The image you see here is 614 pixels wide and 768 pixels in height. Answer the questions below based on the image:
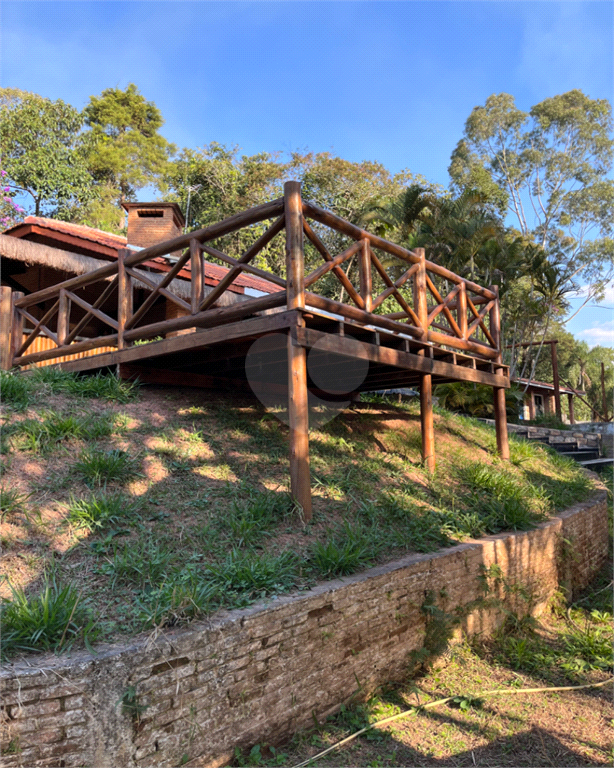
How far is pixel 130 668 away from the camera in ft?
9.48

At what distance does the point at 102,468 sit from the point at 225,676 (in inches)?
84.5

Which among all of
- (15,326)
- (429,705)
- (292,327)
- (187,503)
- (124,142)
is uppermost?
(124,142)

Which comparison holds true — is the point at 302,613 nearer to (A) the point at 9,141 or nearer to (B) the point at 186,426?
(B) the point at 186,426

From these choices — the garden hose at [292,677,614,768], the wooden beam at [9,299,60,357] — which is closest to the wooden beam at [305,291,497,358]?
the garden hose at [292,677,614,768]

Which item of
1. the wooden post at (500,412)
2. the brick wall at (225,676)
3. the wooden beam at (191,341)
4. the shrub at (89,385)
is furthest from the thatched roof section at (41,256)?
the brick wall at (225,676)

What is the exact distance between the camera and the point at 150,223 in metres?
14.0

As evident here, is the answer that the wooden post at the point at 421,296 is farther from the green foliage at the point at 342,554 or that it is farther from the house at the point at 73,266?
the house at the point at 73,266

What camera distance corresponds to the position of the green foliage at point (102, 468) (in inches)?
186

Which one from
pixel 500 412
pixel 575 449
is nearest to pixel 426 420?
pixel 500 412

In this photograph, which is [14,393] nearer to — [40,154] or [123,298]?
[123,298]

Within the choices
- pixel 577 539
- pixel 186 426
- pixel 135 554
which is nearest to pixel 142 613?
pixel 135 554

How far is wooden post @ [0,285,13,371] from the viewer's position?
797 cm

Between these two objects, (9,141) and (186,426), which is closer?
(186,426)

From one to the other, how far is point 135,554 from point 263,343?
2.68 metres
